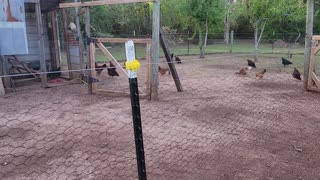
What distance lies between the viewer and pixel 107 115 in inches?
193

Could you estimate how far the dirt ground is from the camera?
314 cm

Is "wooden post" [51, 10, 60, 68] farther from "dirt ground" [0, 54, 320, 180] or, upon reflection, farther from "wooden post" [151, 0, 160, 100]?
"wooden post" [151, 0, 160, 100]

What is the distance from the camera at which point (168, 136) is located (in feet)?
13.2

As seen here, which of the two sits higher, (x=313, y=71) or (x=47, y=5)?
(x=47, y=5)

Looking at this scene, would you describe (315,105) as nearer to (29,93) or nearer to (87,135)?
(87,135)

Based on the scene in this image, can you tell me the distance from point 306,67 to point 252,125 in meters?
3.40

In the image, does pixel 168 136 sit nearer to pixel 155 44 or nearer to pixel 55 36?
pixel 155 44

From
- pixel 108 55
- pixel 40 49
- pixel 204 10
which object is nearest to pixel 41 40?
pixel 40 49

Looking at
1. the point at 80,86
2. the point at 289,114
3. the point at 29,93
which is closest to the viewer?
the point at 289,114

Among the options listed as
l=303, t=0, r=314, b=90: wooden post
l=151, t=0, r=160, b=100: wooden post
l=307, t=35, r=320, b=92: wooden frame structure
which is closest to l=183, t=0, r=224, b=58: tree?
l=303, t=0, r=314, b=90: wooden post

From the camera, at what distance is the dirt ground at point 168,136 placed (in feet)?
10.3

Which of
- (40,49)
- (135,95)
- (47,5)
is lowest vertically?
(135,95)

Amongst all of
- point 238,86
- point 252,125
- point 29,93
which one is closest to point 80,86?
point 29,93

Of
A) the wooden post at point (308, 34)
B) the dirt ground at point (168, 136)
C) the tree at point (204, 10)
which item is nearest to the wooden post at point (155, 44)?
the dirt ground at point (168, 136)
